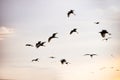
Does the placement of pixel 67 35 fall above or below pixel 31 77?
above

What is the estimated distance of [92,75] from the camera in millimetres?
3184

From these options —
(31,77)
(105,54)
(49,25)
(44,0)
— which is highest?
(44,0)

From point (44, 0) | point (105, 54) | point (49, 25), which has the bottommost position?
point (105, 54)

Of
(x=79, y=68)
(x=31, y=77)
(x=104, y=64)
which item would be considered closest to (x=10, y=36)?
(x=31, y=77)

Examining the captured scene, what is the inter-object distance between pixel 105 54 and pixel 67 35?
382mm

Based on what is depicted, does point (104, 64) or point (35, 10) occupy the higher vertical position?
point (35, 10)

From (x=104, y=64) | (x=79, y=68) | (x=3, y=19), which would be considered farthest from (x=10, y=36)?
(x=104, y=64)

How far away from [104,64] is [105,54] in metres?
0.09

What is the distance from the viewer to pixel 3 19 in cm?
327

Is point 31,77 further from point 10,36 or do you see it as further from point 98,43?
point 98,43

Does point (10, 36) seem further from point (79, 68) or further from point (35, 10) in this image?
point (79, 68)

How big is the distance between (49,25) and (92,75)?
0.60 metres

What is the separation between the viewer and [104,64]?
3195 mm

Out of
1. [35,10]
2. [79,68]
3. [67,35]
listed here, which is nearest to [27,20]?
[35,10]
